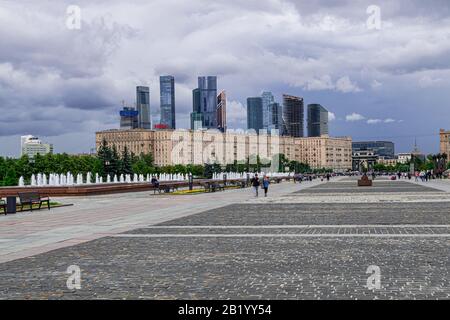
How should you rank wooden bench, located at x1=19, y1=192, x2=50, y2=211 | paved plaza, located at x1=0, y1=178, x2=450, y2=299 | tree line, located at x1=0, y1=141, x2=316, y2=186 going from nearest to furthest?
paved plaza, located at x1=0, y1=178, x2=450, y2=299, wooden bench, located at x1=19, y1=192, x2=50, y2=211, tree line, located at x1=0, y1=141, x2=316, y2=186

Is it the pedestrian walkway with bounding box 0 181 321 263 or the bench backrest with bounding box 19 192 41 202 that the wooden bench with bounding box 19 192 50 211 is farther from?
the pedestrian walkway with bounding box 0 181 321 263

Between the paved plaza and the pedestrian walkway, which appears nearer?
the paved plaza

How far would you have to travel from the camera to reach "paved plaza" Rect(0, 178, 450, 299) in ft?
27.3

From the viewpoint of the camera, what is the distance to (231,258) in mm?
11320

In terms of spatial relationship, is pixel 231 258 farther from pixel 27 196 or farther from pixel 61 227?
pixel 27 196

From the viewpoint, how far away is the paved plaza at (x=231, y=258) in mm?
8320

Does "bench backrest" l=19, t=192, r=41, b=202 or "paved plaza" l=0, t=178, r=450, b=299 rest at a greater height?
"bench backrest" l=19, t=192, r=41, b=202

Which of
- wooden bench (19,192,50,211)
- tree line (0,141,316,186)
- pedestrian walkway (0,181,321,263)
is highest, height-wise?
tree line (0,141,316,186)

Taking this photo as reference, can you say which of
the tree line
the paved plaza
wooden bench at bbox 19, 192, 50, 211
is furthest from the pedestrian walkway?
the tree line

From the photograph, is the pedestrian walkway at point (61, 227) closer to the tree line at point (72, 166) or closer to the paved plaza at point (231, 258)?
the paved plaza at point (231, 258)

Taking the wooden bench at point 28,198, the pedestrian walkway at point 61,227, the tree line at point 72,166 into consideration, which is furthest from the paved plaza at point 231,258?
the tree line at point 72,166
